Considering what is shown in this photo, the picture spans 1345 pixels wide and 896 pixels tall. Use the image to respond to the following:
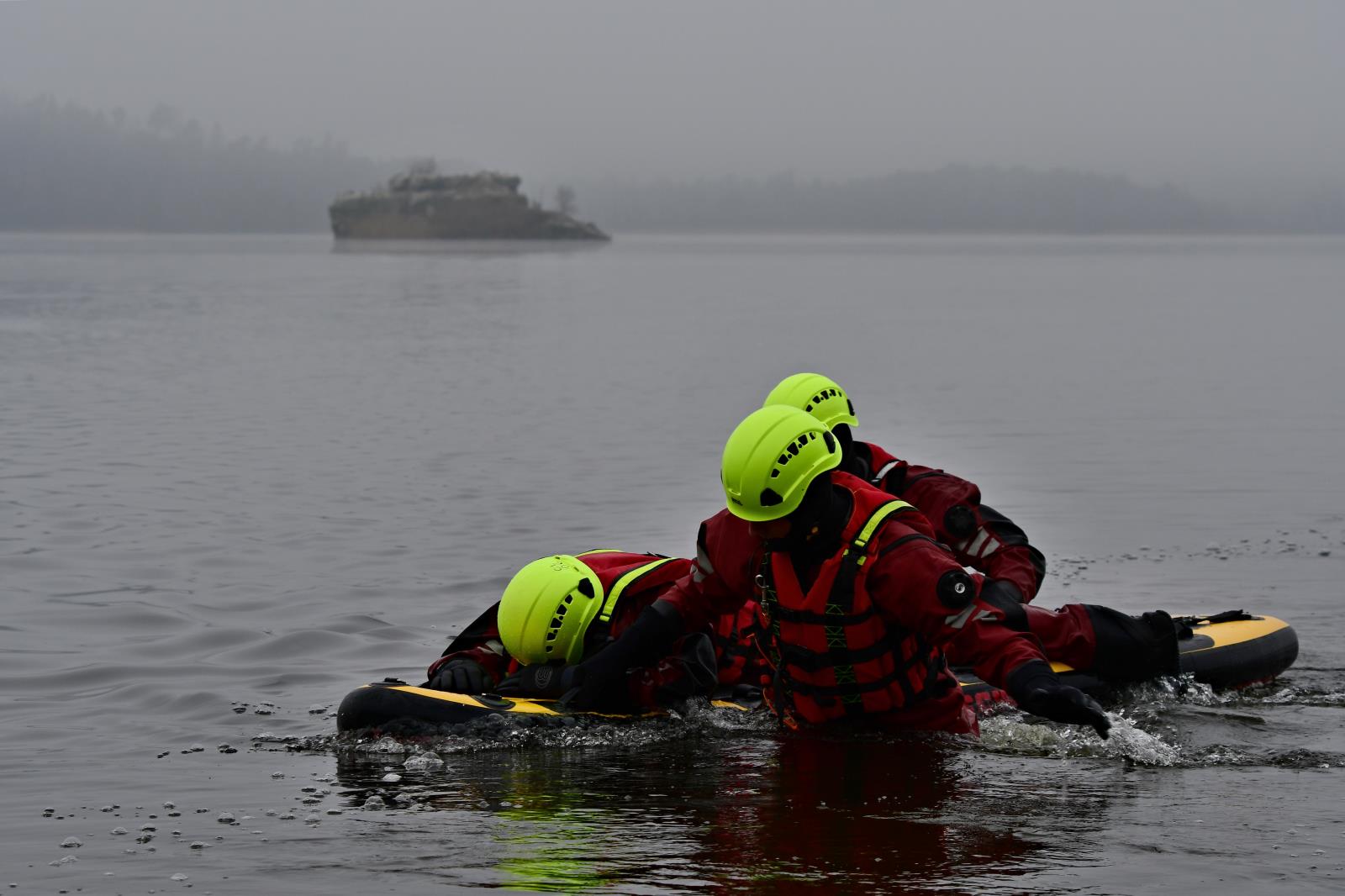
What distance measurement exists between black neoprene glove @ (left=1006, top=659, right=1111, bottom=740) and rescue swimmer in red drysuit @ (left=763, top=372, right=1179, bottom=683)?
6.46 ft

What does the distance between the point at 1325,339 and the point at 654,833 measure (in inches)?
1643

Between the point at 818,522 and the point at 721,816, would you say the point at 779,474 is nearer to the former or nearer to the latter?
the point at 818,522

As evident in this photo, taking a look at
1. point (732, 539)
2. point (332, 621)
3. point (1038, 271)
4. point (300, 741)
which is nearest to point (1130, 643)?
point (732, 539)

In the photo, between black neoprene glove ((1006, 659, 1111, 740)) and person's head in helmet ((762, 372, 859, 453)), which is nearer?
black neoprene glove ((1006, 659, 1111, 740))

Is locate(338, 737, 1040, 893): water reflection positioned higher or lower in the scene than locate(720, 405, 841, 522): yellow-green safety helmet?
lower

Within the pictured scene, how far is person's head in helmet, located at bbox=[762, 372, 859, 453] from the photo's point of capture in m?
8.64

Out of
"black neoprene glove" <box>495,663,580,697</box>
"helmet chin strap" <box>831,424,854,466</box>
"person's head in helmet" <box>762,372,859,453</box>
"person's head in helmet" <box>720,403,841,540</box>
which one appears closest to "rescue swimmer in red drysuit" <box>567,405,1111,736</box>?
"person's head in helmet" <box>720,403,841,540</box>

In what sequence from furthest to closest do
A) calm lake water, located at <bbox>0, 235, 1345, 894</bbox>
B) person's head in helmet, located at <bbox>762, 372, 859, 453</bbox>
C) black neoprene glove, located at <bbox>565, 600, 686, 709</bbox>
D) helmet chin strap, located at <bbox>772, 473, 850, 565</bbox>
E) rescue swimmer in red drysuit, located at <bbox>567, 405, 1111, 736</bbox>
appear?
person's head in helmet, located at <bbox>762, 372, 859, 453</bbox>, black neoprene glove, located at <bbox>565, 600, 686, 709</bbox>, helmet chin strap, located at <bbox>772, 473, 850, 565</bbox>, rescue swimmer in red drysuit, located at <bbox>567, 405, 1111, 736</bbox>, calm lake water, located at <bbox>0, 235, 1345, 894</bbox>

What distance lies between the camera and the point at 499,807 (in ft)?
23.6

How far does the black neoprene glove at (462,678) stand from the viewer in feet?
27.6

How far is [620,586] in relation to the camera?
8.30 meters

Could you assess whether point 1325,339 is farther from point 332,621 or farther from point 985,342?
point 332,621

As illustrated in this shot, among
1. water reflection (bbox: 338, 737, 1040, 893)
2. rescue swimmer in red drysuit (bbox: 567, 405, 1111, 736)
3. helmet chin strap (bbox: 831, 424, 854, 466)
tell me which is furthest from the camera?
helmet chin strap (bbox: 831, 424, 854, 466)

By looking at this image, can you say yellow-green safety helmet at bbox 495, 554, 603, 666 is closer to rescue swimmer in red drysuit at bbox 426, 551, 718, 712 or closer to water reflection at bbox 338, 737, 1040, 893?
rescue swimmer in red drysuit at bbox 426, 551, 718, 712
